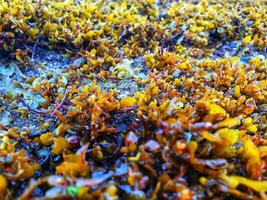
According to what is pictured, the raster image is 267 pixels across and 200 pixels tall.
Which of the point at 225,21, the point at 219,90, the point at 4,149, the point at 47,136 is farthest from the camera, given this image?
the point at 225,21

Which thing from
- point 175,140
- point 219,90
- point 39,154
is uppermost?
point 175,140

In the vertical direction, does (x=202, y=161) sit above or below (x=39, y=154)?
above

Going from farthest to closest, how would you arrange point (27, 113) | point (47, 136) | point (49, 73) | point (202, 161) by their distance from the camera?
1. point (49, 73)
2. point (27, 113)
3. point (47, 136)
4. point (202, 161)

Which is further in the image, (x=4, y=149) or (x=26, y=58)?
(x=26, y=58)

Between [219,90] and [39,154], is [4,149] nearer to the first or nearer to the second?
[39,154]

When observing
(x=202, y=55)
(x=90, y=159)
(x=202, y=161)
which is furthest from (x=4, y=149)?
(x=202, y=55)

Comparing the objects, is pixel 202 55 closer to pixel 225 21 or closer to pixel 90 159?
pixel 225 21
